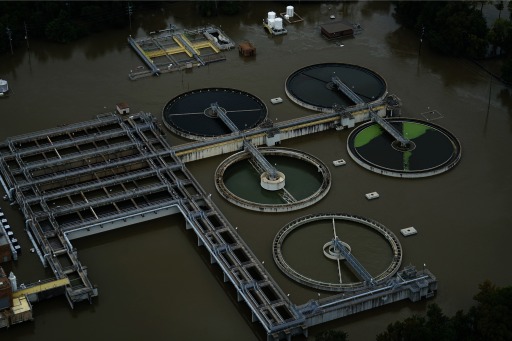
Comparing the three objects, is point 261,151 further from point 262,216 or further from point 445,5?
point 445,5

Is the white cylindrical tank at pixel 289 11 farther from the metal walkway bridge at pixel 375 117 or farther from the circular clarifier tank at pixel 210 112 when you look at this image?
the circular clarifier tank at pixel 210 112

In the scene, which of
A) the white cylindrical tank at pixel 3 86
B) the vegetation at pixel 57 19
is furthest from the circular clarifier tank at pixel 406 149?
the vegetation at pixel 57 19

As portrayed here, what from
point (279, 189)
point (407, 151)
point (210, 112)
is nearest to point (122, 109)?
point (210, 112)

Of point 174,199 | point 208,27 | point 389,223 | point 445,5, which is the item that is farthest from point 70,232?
point 445,5

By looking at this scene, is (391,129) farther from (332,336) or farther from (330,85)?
(332,336)

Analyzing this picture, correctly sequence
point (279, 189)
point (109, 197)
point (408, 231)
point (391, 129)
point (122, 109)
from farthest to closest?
1. point (122, 109)
2. point (391, 129)
3. point (279, 189)
4. point (109, 197)
5. point (408, 231)
